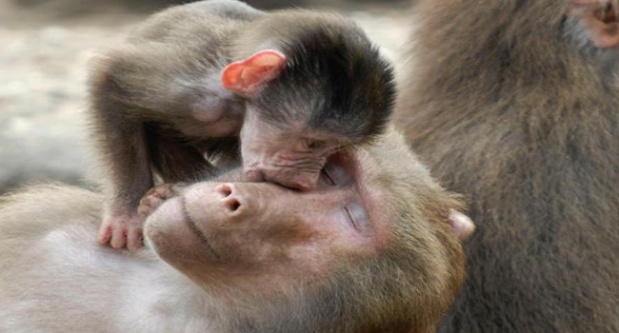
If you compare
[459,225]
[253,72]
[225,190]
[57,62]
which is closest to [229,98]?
[253,72]

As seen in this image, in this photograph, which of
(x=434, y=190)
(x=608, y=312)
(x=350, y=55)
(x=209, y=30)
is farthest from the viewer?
(x=608, y=312)

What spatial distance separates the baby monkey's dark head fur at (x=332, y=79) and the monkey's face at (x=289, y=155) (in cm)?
3

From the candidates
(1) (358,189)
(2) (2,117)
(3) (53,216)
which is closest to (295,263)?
(1) (358,189)

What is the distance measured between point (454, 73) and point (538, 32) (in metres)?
0.27

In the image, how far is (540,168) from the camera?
3.47 metres

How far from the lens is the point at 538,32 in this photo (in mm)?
3490

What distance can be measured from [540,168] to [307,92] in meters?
1.12

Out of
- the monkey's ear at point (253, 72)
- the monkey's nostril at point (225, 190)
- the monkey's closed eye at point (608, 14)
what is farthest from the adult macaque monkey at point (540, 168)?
the monkey's nostril at point (225, 190)

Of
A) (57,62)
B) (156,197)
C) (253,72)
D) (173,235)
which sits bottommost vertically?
(57,62)

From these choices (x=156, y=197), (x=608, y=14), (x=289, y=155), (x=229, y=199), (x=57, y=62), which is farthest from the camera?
(x=57, y=62)

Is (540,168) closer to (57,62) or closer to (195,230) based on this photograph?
(195,230)

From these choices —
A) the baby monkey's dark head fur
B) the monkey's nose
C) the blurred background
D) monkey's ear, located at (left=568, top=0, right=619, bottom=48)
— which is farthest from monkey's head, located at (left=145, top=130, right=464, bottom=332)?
monkey's ear, located at (left=568, top=0, right=619, bottom=48)

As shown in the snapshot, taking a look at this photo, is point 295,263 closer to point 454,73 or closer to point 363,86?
point 363,86

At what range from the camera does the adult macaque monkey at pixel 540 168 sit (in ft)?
11.1
